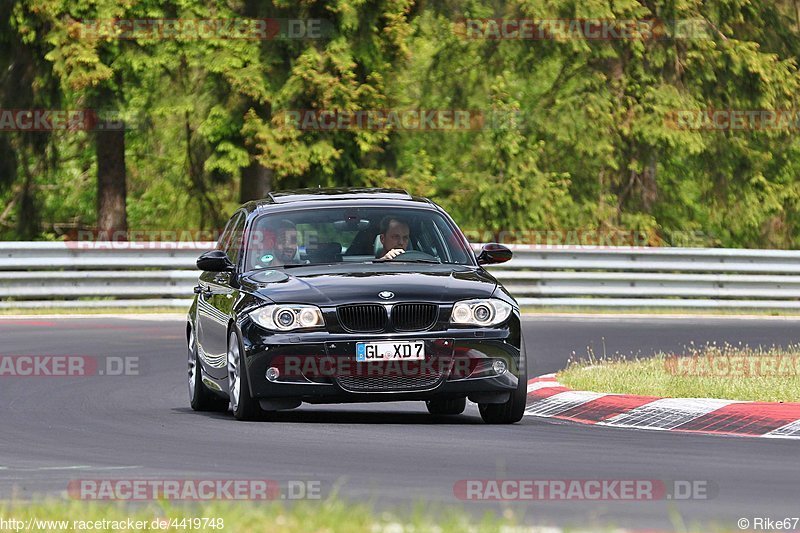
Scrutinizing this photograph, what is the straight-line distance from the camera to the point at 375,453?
1012 centimetres

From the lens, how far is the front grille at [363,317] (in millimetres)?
→ 11703

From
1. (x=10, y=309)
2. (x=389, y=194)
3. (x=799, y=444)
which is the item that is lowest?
(x=10, y=309)

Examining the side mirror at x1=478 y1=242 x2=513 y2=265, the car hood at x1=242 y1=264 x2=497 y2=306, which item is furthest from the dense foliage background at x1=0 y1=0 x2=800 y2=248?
the car hood at x1=242 y1=264 x2=497 y2=306

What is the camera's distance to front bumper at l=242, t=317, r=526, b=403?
11641 millimetres

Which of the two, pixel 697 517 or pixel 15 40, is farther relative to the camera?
pixel 15 40

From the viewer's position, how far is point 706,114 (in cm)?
3756

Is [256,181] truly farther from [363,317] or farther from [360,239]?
[363,317]

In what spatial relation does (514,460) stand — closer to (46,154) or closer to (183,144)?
(46,154)

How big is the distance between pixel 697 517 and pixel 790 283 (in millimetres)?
20213

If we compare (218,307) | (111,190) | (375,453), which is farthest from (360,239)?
(111,190)

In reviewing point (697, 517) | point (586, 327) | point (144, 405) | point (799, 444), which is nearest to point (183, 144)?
point (586, 327)

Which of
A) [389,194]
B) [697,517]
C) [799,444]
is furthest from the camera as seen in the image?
[389,194]

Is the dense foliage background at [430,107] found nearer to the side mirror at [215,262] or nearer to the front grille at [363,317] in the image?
the side mirror at [215,262]

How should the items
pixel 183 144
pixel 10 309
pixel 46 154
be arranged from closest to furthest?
pixel 10 309
pixel 46 154
pixel 183 144
